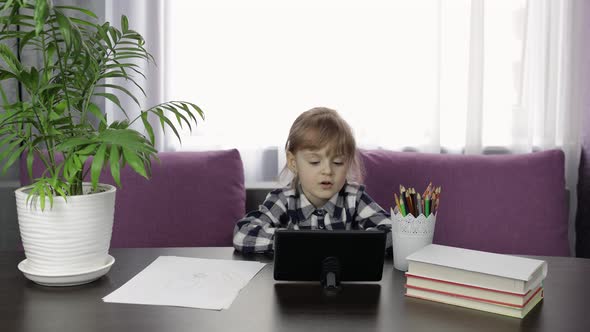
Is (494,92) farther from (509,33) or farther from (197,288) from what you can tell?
(197,288)

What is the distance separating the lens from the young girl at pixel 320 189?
175cm

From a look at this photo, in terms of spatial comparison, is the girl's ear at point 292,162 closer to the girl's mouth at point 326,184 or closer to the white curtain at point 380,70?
the girl's mouth at point 326,184

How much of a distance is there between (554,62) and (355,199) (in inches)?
49.9

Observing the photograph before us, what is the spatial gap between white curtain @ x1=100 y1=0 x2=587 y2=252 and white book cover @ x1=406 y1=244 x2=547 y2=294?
4.64 ft

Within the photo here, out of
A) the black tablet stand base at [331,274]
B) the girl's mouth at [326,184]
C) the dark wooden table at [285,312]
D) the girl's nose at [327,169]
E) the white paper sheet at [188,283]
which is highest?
the girl's nose at [327,169]

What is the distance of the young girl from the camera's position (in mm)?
1746

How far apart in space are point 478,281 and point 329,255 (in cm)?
28

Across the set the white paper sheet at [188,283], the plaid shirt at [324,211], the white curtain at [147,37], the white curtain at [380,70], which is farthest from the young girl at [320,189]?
the white curtain at [147,37]

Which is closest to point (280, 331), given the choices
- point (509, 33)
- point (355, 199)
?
point (355, 199)

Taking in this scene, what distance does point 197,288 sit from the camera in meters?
1.24

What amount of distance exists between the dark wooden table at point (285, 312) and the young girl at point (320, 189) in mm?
455

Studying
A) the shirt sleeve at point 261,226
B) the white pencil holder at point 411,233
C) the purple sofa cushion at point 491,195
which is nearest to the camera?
the white pencil holder at point 411,233

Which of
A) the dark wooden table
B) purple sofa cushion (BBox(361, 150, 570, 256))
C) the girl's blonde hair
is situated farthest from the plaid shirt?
the dark wooden table

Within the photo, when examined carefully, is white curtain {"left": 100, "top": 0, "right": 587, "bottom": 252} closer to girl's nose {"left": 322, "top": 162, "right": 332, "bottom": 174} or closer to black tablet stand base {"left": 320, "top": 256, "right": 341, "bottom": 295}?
girl's nose {"left": 322, "top": 162, "right": 332, "bottom": 174}
